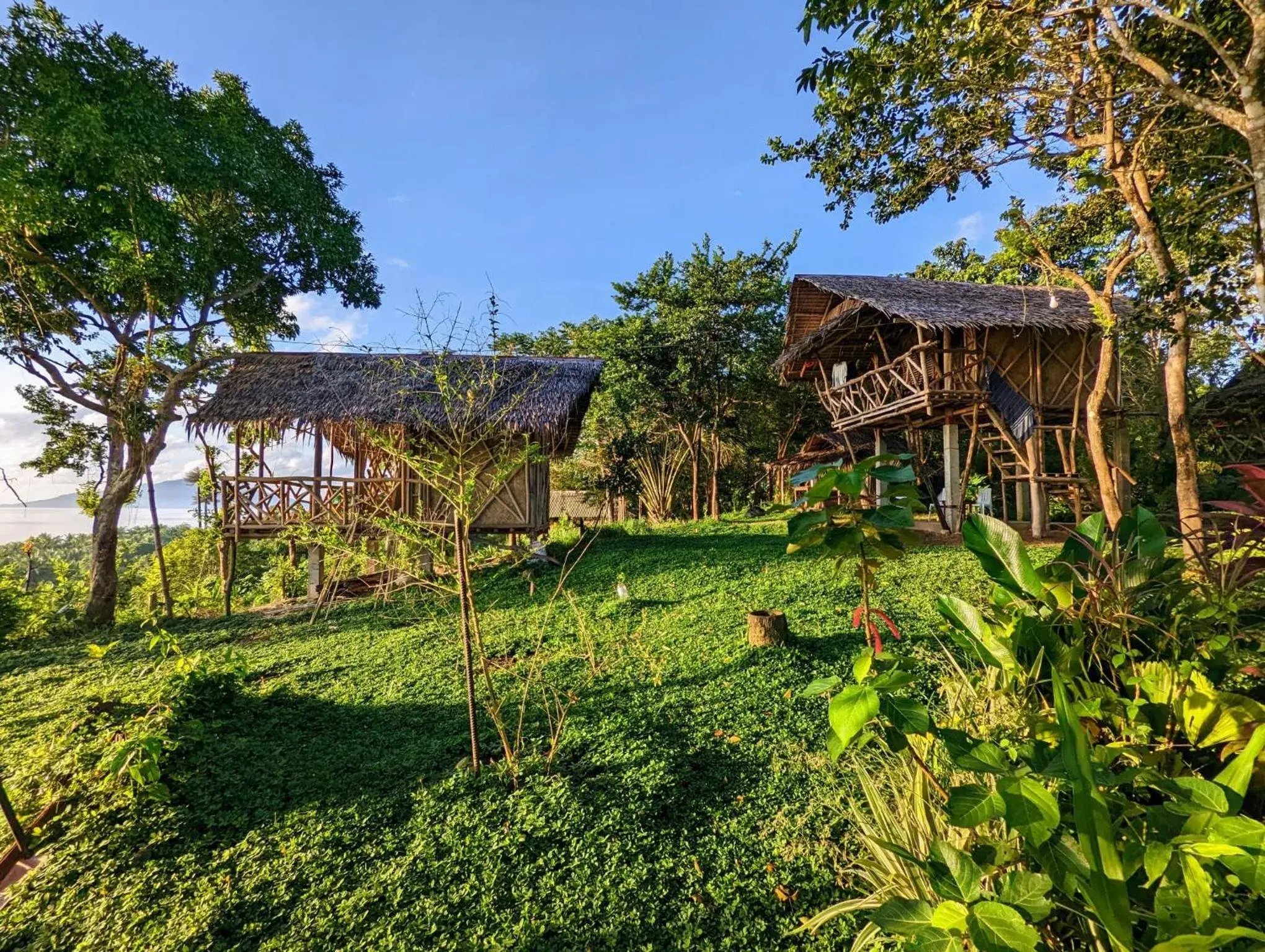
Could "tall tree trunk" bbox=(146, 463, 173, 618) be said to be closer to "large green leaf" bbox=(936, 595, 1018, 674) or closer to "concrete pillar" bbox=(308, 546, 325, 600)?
"concrete pillar" bbox=(308, 546, 325, 600)

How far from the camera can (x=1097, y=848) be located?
0.91 m

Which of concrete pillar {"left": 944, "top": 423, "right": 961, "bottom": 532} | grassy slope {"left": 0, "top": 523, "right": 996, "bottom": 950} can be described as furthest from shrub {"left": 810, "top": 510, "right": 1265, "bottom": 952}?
concrete pillar {"left": 944, "top": 423, "right": 961, "bottom": 532}

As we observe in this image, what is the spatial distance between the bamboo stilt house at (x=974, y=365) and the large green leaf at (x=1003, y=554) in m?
7.23

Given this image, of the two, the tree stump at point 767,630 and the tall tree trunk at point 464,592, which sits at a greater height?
the tall tree trunk at point 464,592

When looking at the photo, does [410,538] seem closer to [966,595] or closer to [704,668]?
[704,668]

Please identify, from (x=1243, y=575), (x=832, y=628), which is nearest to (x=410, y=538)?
(x=1243, y=575)

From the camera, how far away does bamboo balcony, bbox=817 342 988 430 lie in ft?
27.7

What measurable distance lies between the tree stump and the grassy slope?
0.43 ft

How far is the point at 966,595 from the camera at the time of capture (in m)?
4.88

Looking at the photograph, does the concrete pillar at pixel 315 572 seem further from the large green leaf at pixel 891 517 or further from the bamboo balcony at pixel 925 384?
the bamboo balcony at pixel 925 384

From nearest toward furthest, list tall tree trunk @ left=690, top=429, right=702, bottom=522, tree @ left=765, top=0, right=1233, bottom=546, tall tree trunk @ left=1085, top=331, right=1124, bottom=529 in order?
tree @ left=765, top=0, right=1233, bottom=546 < tall tree trunk @ left=1085, top=331, right=1124, bottom=529 < tall tree trunk @ left=690, top=429, right=702, bottom=522

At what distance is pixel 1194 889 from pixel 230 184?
11776 mm

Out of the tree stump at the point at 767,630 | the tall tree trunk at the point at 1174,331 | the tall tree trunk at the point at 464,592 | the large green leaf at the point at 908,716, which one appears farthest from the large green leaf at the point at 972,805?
the tall tree trunk at the point at 1174,331

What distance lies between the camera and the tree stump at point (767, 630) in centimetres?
431
